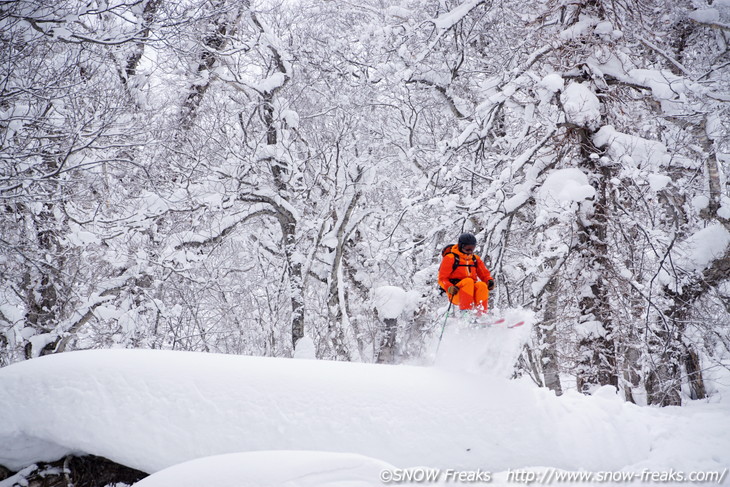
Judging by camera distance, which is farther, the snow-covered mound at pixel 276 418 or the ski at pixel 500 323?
the ski at pixel 500 323

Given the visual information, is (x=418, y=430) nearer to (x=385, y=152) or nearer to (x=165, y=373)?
(x=165, y=373)

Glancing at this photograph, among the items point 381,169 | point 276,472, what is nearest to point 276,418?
point 276,472

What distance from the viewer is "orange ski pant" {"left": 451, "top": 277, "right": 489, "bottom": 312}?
16.0 feet

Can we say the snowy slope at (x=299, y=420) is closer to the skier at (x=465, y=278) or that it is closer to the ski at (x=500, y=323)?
the ski at (x=500, y=323)

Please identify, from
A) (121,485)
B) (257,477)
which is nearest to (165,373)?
(121,485)

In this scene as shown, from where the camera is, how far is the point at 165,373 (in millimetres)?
3424

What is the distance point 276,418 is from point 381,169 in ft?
28.2

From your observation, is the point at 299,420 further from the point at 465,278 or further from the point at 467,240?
the point at 467,240

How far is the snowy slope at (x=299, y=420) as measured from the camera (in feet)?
10.2

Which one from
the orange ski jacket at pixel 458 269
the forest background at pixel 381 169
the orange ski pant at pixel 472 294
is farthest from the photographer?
the forest background at pixel 381 169

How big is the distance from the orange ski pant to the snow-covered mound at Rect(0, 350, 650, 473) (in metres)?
1.36

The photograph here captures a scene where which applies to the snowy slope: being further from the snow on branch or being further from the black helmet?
the snow on branch

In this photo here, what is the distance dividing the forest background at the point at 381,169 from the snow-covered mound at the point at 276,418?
245 centimetres

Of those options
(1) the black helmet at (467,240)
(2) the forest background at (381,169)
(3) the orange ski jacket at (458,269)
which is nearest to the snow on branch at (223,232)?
(2) the forest background at (381,169)
